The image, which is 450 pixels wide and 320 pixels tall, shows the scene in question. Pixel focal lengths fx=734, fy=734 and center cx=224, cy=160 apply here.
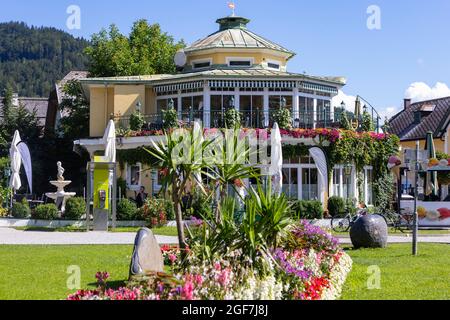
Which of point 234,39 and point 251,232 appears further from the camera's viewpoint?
point 234,39

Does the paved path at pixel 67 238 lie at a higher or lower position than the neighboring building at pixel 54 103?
lower

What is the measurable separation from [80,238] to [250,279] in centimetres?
1485

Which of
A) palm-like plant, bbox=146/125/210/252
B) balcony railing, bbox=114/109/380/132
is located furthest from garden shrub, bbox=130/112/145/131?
palm-like plant, bbox=146/125/210/252

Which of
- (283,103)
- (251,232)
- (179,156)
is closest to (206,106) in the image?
(283,103)

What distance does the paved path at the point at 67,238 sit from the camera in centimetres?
2283

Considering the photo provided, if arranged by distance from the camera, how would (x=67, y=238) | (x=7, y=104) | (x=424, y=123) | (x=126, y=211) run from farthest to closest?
(x=424, y=123) → (x=7, y=104) → (x=126, y=211) → (x=67, y=238)

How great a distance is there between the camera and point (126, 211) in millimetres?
29906

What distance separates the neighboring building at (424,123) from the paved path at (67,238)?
126ft

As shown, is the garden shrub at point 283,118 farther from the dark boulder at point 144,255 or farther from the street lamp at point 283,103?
the dark boulder at point 144,255

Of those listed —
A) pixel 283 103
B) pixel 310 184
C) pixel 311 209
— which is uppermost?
pixel 283 103

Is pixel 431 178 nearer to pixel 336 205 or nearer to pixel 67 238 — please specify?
pixel 336 205

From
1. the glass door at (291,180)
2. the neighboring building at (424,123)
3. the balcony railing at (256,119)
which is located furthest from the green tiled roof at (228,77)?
the neighboring building at (424,123)

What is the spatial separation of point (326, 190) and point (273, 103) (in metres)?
5.84
